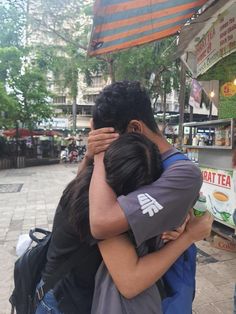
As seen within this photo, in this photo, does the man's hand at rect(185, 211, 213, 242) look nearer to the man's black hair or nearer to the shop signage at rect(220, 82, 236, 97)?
the man's black hair

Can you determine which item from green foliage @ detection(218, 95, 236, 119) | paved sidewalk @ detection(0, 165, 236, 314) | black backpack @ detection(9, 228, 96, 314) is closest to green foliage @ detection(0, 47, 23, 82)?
paved sidewalk @ detection(0, 165, 236, 314)

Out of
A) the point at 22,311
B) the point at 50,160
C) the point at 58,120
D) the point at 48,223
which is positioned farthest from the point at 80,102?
the point at 22,311

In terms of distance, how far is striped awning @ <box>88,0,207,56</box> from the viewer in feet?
10.2

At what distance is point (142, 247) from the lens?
1.18 metres

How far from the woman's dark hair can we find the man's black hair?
0.08m

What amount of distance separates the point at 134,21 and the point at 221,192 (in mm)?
2316

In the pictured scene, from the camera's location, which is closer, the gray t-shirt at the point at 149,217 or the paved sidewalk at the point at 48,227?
the gray t-shirt at the point at 149,217

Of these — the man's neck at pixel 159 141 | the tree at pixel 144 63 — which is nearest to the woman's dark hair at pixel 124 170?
the man's neck at pixel 159 141

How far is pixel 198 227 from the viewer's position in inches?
50.6

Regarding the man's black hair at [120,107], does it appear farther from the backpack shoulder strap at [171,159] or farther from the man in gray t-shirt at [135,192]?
the backpack shoulder strap at [171,159]

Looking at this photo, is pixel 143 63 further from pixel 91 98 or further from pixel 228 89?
pixel 228 89

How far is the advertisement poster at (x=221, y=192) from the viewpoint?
4258 millimetres

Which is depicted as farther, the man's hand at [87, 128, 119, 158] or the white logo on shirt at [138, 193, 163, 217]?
the man's hand at [87, 128, 119, 158]

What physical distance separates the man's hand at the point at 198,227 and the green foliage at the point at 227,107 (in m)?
3.44
